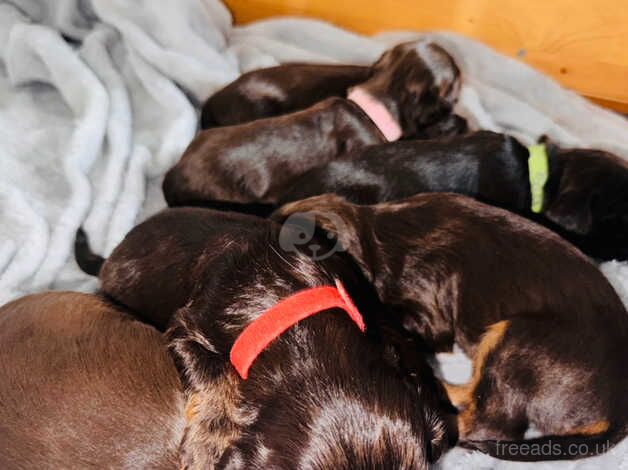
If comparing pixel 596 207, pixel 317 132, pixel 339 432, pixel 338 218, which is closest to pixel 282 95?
pixel 317 132

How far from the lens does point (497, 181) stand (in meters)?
2.47

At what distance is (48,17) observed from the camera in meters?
3.23

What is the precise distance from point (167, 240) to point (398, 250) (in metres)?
0.76

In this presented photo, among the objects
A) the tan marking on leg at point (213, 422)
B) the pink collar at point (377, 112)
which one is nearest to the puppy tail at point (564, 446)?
the tan marking on leg at point (213, 422)

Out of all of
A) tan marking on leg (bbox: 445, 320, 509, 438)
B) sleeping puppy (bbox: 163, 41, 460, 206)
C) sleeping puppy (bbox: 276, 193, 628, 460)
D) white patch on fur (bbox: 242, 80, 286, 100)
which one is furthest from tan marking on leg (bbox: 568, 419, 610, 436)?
white patch on fur (bbox: 242, 80, 286, 100)

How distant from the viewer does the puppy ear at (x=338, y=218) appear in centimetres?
205

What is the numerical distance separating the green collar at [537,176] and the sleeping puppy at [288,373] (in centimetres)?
100

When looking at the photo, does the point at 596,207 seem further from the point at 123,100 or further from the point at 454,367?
the point at 123,100

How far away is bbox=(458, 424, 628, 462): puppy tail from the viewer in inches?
72.6

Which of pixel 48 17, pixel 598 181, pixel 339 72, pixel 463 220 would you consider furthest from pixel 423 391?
pixel 48 17

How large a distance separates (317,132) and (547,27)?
126 centimetres

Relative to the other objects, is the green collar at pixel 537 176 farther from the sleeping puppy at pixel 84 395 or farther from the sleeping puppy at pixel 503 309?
the sleeping puppy at pixel 84 395

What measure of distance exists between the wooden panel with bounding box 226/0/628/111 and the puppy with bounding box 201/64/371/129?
18.8 inches

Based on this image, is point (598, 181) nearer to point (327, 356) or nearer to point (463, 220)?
point (463, 220)
